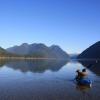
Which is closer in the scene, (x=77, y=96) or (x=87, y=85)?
(x=77, y=96)

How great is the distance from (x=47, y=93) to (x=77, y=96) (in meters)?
4.56

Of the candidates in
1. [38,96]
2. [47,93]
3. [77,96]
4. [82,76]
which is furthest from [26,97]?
[82,76]

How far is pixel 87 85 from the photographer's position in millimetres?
48125

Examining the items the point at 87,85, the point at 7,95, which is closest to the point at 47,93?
the point at 7,95

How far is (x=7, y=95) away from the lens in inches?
1409

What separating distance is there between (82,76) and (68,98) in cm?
2057

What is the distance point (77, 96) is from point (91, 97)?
1976 mm

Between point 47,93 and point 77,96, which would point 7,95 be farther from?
point 77,96

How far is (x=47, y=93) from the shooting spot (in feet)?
127

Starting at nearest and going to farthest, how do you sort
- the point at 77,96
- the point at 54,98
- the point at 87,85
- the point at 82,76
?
the point at 54,98 → the point at 77,96 → the point at 87,85 → the point at 82,76

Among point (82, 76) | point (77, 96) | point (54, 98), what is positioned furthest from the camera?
point (82, 76)

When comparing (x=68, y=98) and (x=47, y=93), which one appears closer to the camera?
(x=68, y=98)

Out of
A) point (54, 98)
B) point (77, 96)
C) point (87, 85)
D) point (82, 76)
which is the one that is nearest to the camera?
point (54, 98)

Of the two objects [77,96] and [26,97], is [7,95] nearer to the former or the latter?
[26,97]
